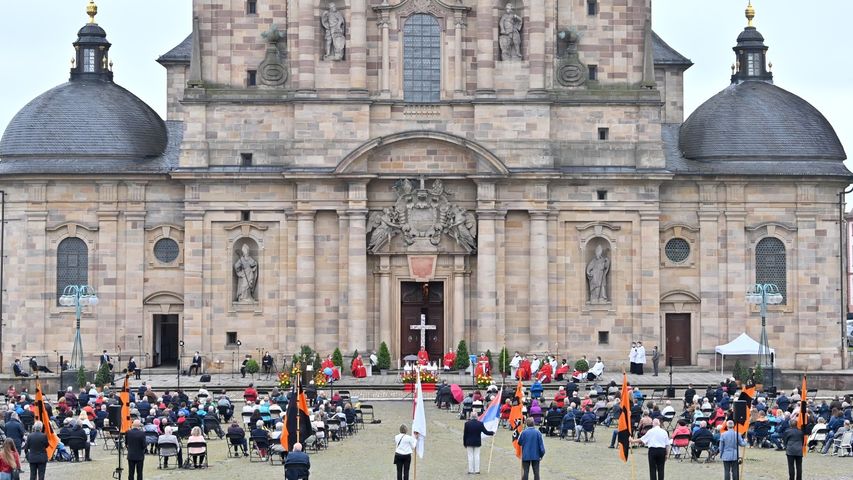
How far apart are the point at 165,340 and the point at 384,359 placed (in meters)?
11.1

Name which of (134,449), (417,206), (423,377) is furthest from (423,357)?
(134,449)

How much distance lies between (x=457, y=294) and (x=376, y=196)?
5455mm

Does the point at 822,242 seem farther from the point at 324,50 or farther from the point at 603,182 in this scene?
the point at 324,50

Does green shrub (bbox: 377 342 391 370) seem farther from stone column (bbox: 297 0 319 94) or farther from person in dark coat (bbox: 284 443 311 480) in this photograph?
person in dark coat (bbox: 284 443 311 480)

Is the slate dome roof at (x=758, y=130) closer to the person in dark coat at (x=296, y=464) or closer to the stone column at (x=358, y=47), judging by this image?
the stone column at (x=358, y=47)

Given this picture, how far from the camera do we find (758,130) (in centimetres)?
8312

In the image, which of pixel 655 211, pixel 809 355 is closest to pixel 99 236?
pixel 655 211

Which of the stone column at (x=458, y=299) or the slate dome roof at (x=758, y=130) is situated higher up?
the slate dome roof at (x=758, y=130)

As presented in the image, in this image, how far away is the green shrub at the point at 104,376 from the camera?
7069 centimetres

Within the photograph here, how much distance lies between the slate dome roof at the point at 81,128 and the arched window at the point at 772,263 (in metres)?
27.2

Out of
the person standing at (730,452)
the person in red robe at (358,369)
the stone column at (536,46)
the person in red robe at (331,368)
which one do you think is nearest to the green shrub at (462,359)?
the person in red robe at (358,369)

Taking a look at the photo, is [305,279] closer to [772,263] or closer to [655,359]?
[655,359]

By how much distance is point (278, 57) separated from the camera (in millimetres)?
80562

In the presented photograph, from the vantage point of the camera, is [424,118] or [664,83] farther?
[664,83]
